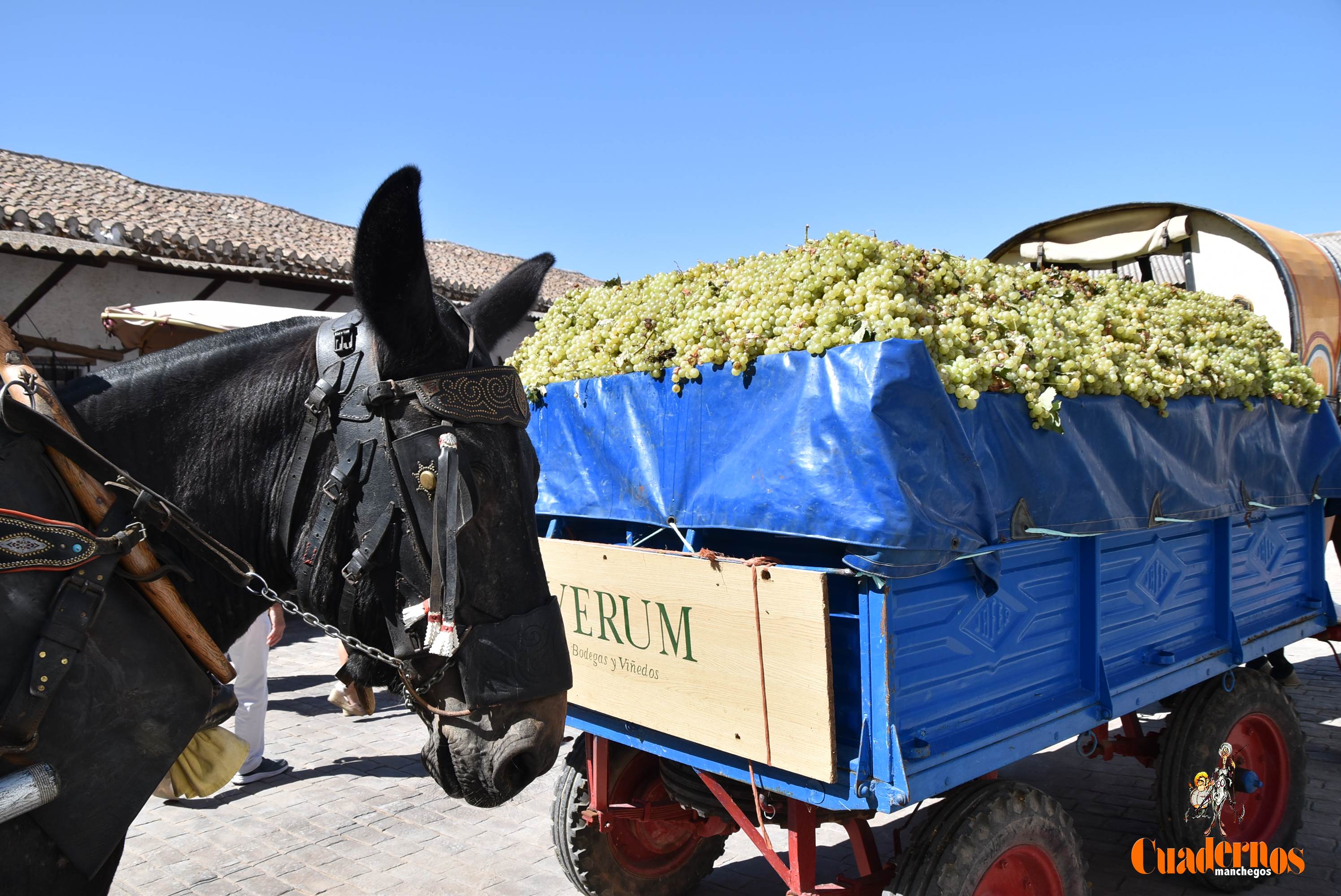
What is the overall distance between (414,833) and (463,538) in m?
3.47

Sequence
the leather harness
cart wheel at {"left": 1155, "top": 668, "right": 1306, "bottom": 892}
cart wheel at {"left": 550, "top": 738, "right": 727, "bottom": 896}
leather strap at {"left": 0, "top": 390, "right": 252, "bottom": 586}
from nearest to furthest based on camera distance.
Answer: leather strap at {"left": 0, "top": 390, "right": 252, "bottom": 586} → the leather harness → cart wheel at {"left": 550, "top": 738, "right": 727, "bottom": 896} → cart wheel at {"left": 1155, "top": 668, "right": 1306, "bottom": 892}

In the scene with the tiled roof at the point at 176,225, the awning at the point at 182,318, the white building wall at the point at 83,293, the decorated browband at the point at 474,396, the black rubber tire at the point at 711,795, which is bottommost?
the black rubber tire at the point at 711,795

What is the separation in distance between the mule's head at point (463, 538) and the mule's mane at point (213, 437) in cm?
28

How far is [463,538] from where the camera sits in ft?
5.69

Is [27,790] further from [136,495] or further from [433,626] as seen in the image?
[433,626]

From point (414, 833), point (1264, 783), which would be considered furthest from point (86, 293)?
point (1264, 783)

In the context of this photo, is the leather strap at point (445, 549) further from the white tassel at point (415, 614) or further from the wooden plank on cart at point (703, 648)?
the wooden plank on cart at point (703, 648)

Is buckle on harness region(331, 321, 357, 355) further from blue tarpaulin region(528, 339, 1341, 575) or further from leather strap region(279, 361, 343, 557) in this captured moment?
blue tarpaulin region(528, 339, 1341, 575)

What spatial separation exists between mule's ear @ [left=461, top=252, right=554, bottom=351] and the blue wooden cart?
3.58ft

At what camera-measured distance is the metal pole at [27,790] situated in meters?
1.46

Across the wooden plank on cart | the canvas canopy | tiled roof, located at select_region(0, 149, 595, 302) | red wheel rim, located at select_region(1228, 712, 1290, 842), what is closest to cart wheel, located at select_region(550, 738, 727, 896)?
the wooden plank on cart

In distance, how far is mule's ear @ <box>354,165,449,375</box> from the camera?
64.9 inches

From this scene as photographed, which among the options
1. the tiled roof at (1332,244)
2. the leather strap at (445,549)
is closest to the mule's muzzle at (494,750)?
the leather strap at (445,549)

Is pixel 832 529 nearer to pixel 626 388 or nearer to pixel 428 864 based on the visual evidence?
pixel 626 388
